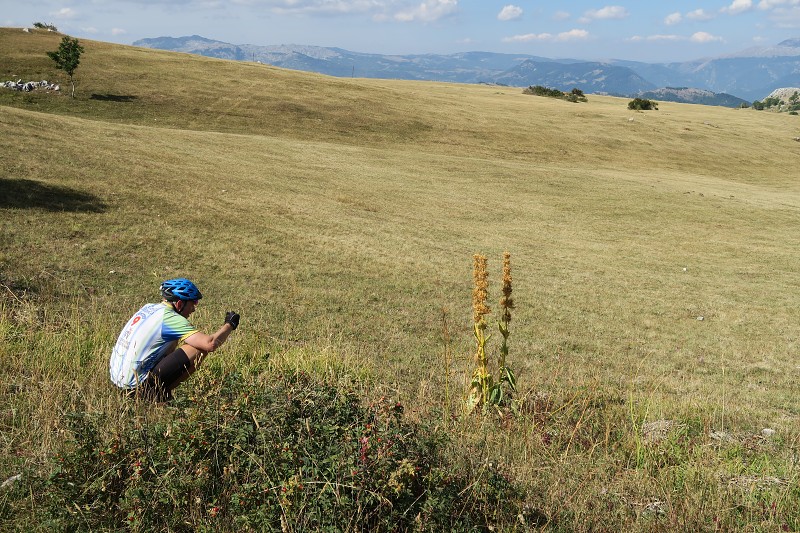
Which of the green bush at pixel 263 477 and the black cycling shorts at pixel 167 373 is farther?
the black cycling shorts at pixel 167 373

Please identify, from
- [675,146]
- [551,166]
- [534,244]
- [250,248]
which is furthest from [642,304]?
[675,146]

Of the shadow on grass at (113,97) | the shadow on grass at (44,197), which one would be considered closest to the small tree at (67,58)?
the shadow on grass at (113,97)

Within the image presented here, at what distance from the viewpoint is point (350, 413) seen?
4.04 m

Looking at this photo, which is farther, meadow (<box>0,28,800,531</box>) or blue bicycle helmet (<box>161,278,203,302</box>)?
blue bicycle helmet (<box>161,278,203,302</box>)

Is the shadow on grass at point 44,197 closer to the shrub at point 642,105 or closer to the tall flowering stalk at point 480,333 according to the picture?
the tall flowering stalk at point 480,333

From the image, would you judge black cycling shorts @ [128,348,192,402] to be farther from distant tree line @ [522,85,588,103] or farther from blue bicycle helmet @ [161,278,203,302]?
distant tree line @ [522,85,588,103]

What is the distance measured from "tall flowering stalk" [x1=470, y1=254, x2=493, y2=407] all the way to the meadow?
0.89 feet

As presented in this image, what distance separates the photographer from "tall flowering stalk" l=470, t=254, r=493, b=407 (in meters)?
5.93

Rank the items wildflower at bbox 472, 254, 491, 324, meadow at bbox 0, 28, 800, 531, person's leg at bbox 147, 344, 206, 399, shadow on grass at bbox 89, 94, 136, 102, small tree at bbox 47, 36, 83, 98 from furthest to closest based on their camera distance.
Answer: small tree at bbox 47, 36, 83, 98
shadow on grass at bbox 89, 94, 136, 102
wildflower at bbox 472, 254, 491, 324
person's leg at bbox 147, 344, 206, 399
meadow at bbox 0, 28, 800, 531

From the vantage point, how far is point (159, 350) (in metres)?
5.81

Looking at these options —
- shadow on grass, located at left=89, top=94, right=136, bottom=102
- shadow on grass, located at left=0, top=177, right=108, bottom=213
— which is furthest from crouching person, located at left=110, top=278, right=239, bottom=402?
shadow on grass, located at left=89, top=94, right=136, bottom=102

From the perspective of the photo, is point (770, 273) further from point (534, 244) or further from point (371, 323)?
point (371, 323)

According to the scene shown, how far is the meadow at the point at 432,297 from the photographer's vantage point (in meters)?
4.38

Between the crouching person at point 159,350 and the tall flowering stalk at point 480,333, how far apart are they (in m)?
2.62
